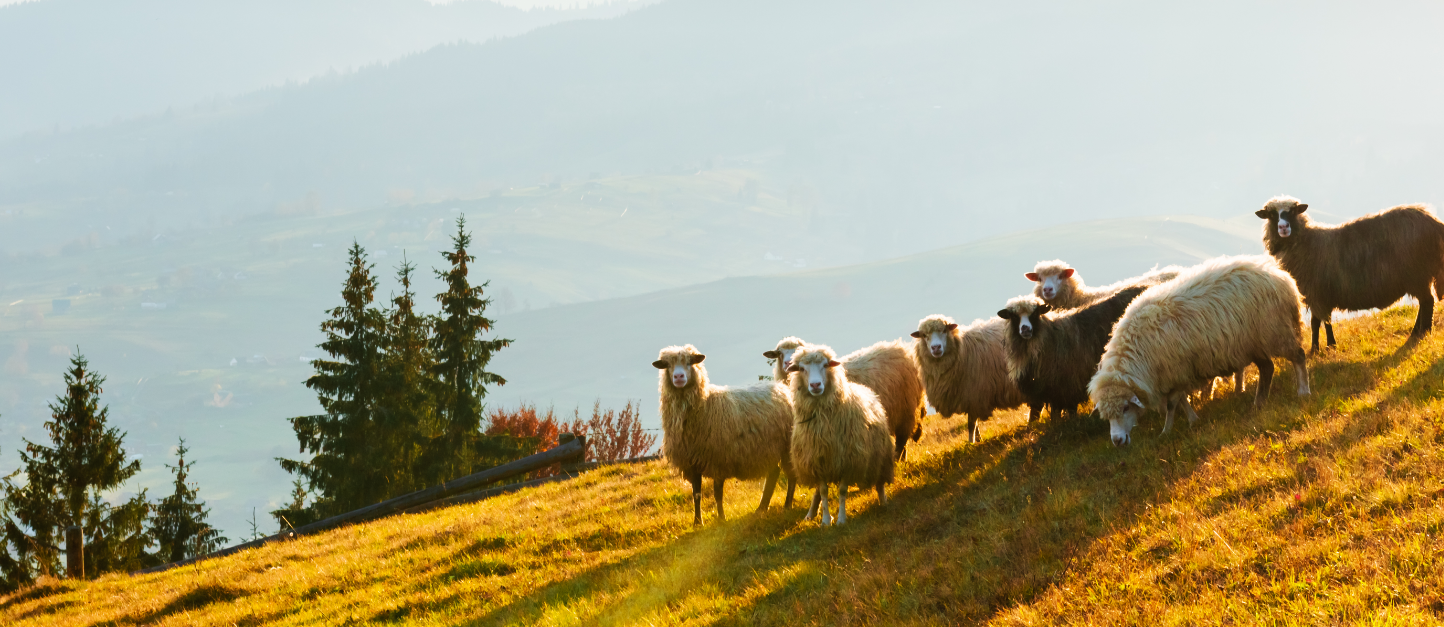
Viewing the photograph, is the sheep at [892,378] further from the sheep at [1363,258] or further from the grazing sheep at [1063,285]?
the sheep at [1363,258]

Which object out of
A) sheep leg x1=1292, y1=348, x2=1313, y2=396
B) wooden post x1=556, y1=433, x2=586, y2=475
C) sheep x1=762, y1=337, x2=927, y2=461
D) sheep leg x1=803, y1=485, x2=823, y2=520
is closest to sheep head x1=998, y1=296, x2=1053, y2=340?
sheep x1=762, y1=337, x2=927, y2=461

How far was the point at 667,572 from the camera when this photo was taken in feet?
30.0

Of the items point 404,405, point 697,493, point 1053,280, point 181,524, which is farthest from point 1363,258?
point 181,524

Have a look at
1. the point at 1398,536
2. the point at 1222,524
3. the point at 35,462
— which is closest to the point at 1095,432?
the point at 1222,524

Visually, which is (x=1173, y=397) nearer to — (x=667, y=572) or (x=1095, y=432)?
(x=1095, y=432)

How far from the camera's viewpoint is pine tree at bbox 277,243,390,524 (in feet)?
105

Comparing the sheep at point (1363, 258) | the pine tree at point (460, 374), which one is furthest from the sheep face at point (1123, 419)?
the pine tree at point (460, 374)

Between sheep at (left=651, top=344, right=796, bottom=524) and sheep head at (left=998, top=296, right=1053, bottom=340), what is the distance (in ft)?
9.65

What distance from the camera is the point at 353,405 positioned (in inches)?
1271

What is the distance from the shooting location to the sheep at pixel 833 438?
9.87 metres

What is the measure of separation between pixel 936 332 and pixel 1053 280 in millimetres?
2701

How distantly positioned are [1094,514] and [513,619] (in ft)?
17.8

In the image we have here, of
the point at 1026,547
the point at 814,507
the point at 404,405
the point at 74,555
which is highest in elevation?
the point at 1026,547

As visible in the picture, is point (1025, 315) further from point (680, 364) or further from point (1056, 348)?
point (680, 364)
